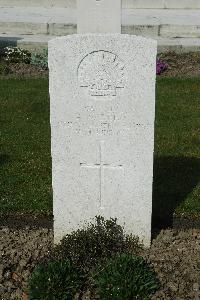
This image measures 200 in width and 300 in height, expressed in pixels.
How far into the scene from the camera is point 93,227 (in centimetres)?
454

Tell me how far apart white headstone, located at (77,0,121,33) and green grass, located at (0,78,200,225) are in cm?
187

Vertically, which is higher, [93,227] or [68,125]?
[68,125]

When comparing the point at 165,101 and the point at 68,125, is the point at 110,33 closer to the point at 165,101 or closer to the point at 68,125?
the point at 68,125

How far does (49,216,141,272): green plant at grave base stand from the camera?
4348 millimetres

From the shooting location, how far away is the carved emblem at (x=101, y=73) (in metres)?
4.09

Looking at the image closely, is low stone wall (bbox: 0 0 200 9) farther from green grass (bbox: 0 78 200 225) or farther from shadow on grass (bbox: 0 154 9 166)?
shadow on grass (bbox: 0 154 9 166)

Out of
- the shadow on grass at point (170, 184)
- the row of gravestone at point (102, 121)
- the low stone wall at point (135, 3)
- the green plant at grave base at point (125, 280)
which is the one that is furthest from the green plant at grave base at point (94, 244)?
the low stone wall at point (135, 3)

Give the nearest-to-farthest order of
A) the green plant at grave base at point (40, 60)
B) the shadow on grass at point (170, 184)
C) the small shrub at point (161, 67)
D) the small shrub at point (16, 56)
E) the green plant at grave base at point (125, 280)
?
the green plant at grave base at point (125, 280) → the shadow on grass at point (170, 184) → the small shrub at point (161, 67) → the green plant at grave base at point (40, 60) → the small shrub at point (16, 56)

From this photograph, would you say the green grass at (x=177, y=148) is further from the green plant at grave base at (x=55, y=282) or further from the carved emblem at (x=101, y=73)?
the carved emblem at (x=101, y=73)

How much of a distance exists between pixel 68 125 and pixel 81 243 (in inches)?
34.3

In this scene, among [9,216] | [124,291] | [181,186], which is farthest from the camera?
[181,186]

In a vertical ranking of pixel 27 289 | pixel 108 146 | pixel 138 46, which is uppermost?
pixel 138 46

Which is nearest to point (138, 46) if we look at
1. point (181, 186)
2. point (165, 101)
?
point (181, 186)

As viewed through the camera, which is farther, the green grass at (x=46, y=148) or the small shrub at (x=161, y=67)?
the small shrub at (x=161, y=67)
